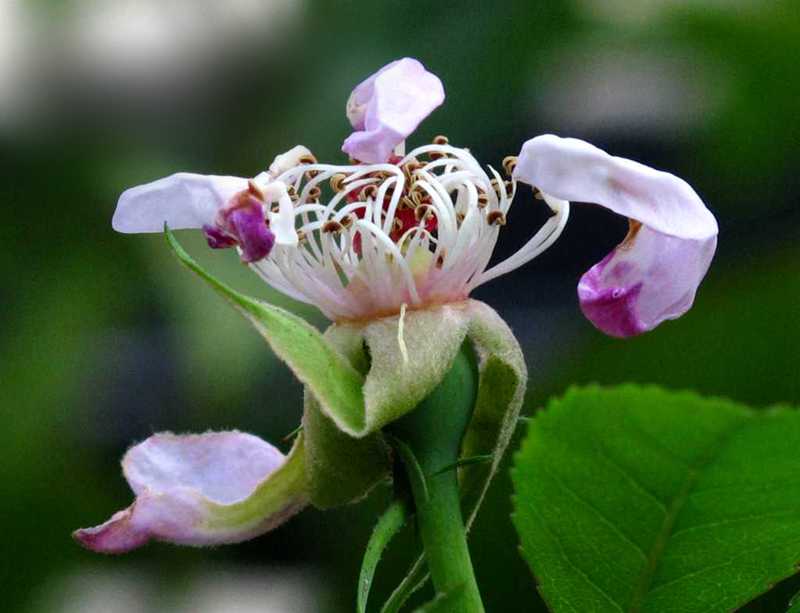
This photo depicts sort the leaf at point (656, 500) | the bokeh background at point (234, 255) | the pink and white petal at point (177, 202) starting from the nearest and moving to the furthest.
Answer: the leaf at point (656, 500)
the pink and white petal at point (177, 202)
the bokeh background at point (234, 255)

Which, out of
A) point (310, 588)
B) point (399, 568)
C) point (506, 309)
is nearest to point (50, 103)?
point (506, 309)

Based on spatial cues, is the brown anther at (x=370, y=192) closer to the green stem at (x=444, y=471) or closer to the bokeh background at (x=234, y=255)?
the green stem at (x=444, y=471)

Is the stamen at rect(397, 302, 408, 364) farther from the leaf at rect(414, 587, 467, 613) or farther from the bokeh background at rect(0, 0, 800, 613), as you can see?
the bokeh background at rect(0, 0, 800, 613)

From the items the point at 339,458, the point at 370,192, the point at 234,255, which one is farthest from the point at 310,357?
the point at 234,255

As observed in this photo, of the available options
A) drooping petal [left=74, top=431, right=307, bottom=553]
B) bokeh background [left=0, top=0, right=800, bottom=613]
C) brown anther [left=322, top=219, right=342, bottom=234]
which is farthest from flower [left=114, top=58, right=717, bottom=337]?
bokeh background [left=0, top=0, right=800, bottom=613]

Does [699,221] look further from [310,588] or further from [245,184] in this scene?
[310,588]

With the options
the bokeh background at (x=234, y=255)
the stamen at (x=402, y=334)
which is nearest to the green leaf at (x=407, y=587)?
the stamen at (x=402, y=334)

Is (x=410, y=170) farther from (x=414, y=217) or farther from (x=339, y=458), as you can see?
(x=339, y=458)
